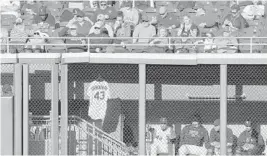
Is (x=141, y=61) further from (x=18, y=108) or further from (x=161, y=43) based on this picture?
(x=18, y=108)

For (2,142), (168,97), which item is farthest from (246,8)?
(2,142)

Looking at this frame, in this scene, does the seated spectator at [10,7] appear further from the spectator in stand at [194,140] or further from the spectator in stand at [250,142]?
the spectator in stand at [250,142]

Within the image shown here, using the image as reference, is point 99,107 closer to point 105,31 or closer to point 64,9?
point 105,31

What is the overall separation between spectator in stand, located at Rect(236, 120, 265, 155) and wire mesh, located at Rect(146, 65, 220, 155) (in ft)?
1.90

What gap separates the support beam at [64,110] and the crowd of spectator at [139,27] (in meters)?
0.48

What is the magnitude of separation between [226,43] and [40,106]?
12.0 feet

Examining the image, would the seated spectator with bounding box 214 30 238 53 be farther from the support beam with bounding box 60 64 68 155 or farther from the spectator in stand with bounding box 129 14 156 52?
the support beam with bounding box 60 64 68 155

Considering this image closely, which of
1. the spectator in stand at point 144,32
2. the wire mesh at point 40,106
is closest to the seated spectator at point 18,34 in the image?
the wire mesh at point 40,106

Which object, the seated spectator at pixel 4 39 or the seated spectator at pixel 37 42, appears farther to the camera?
the seated spectator at pixel 4 39

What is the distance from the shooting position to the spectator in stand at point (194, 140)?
1738cm

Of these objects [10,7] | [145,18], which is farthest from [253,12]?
[10,7]

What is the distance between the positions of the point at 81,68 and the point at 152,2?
3.17 metres

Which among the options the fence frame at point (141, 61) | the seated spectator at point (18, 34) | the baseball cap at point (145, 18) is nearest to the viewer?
the fence frame at point (141, 61)

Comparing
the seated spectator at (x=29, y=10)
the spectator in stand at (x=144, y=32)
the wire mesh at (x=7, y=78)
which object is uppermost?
the seated spectator at (x=29, y=10)
